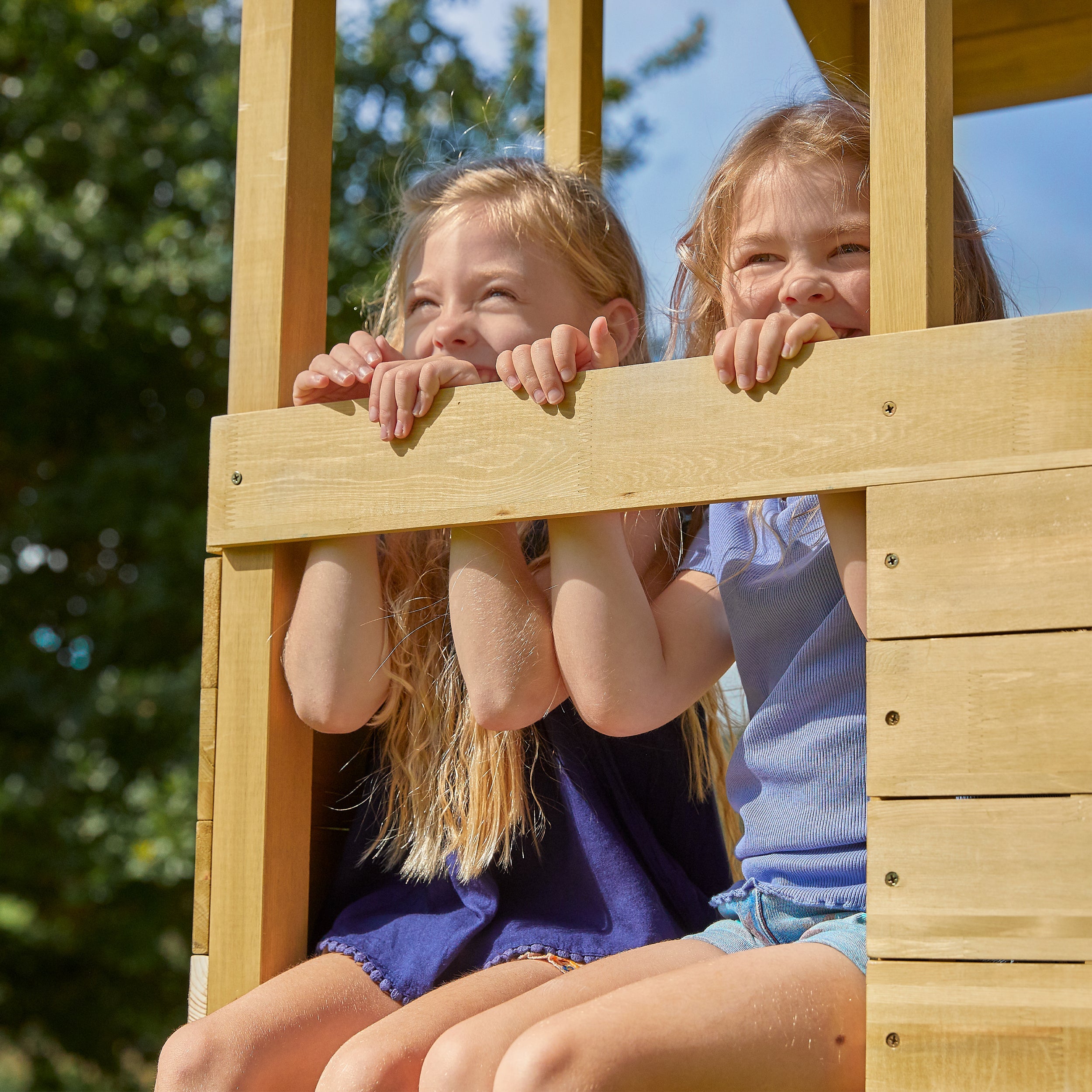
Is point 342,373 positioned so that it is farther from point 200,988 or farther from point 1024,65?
point 1024,65

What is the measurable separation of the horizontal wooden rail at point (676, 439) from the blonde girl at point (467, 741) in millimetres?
53

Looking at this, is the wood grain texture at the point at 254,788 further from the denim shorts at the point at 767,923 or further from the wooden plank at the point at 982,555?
the wooden plank at the point at 982,555

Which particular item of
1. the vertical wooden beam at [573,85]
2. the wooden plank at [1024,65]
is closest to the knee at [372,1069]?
the vertical wooden beam at [573,85]

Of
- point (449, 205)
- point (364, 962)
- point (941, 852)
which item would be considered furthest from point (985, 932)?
point (449, 205)

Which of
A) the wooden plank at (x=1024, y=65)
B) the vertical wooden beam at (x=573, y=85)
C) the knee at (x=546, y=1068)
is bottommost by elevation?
the knee at (x=546, y=1068)

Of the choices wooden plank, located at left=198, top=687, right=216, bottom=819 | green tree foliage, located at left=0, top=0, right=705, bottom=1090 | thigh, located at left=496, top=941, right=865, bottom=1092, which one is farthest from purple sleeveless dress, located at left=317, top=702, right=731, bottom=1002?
green tree foliage, located at left=0, top=0, right=705, bottom=1090

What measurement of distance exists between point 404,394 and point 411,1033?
2.27ft

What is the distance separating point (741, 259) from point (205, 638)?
825 mm

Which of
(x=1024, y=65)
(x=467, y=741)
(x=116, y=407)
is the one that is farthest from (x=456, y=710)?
(x=116, y=407)

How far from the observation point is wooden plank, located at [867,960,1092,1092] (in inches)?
43.1

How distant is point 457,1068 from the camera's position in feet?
4.31

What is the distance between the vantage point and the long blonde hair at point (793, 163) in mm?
1732

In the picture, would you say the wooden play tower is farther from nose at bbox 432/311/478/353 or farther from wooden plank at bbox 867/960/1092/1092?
nose at bbox 432/311/478/353

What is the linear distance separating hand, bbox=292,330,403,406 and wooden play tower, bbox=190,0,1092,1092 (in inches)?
1.5
